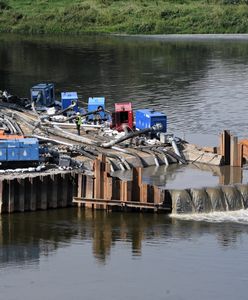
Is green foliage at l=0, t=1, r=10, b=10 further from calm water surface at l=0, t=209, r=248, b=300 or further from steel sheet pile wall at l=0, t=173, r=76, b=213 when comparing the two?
calm water surface at l=0, t=209, r=248, b=300


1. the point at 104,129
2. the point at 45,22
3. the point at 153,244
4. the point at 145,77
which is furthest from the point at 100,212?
the point at 45,22

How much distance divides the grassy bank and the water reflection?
356 feet

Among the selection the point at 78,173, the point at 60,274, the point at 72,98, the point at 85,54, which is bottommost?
the point at 60,274

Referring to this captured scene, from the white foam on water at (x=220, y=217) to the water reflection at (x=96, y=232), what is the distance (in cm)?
16

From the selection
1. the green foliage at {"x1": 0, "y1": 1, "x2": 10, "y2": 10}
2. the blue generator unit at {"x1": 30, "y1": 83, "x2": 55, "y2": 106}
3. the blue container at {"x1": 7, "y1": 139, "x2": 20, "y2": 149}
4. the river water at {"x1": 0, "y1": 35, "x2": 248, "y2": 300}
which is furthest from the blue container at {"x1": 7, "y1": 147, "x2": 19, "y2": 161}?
the green foliage at {"x1": 0, "y1": 1, "x2": 10, "y2": 10}

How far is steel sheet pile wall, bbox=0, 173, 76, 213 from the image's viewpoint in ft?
183

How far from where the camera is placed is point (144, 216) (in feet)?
184

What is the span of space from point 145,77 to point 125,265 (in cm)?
6362

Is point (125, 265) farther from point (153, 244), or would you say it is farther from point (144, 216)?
point (144, 216)

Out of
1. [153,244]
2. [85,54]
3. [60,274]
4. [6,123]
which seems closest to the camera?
[60,274]

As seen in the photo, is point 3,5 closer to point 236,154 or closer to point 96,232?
point 236,154

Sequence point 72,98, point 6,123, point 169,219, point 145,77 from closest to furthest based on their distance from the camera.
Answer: point 169,219, point 6,123, point 72,98, point 145,77

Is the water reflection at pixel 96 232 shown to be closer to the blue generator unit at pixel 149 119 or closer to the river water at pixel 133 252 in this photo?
the river water at pixel 133 252

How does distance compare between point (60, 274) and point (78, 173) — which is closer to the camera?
point (60, 274)
